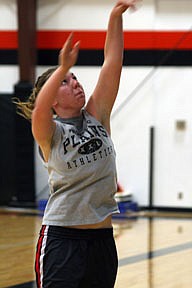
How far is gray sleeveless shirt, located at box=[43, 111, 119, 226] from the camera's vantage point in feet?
7.79

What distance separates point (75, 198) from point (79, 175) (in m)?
0.10

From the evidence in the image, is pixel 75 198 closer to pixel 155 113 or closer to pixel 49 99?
pixel 49 99

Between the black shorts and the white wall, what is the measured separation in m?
7.23

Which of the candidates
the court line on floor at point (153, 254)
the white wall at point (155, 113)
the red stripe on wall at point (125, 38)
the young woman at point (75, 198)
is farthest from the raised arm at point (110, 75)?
the red stripe on wall at point (125, 38)

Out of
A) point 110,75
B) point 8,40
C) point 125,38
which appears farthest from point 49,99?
point 8,40

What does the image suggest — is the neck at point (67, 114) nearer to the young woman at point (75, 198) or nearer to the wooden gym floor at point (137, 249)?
the young woman at point (75, 198)

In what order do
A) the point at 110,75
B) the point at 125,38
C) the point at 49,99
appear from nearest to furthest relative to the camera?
1. the point at 49,99
2. the point at 110,75
3. the point at 125,38

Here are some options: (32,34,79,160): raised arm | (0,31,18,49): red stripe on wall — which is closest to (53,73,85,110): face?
(32,34,79,160): raised arm

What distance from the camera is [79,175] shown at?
2.37m

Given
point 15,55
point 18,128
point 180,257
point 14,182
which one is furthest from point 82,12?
point 180,257

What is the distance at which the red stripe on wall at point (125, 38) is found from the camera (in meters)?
9.64

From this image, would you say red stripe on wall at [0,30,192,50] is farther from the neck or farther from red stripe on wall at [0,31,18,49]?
the neck

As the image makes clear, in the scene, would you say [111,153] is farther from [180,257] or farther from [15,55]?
[15,55]

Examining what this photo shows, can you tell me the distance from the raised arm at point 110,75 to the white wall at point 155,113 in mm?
6999
